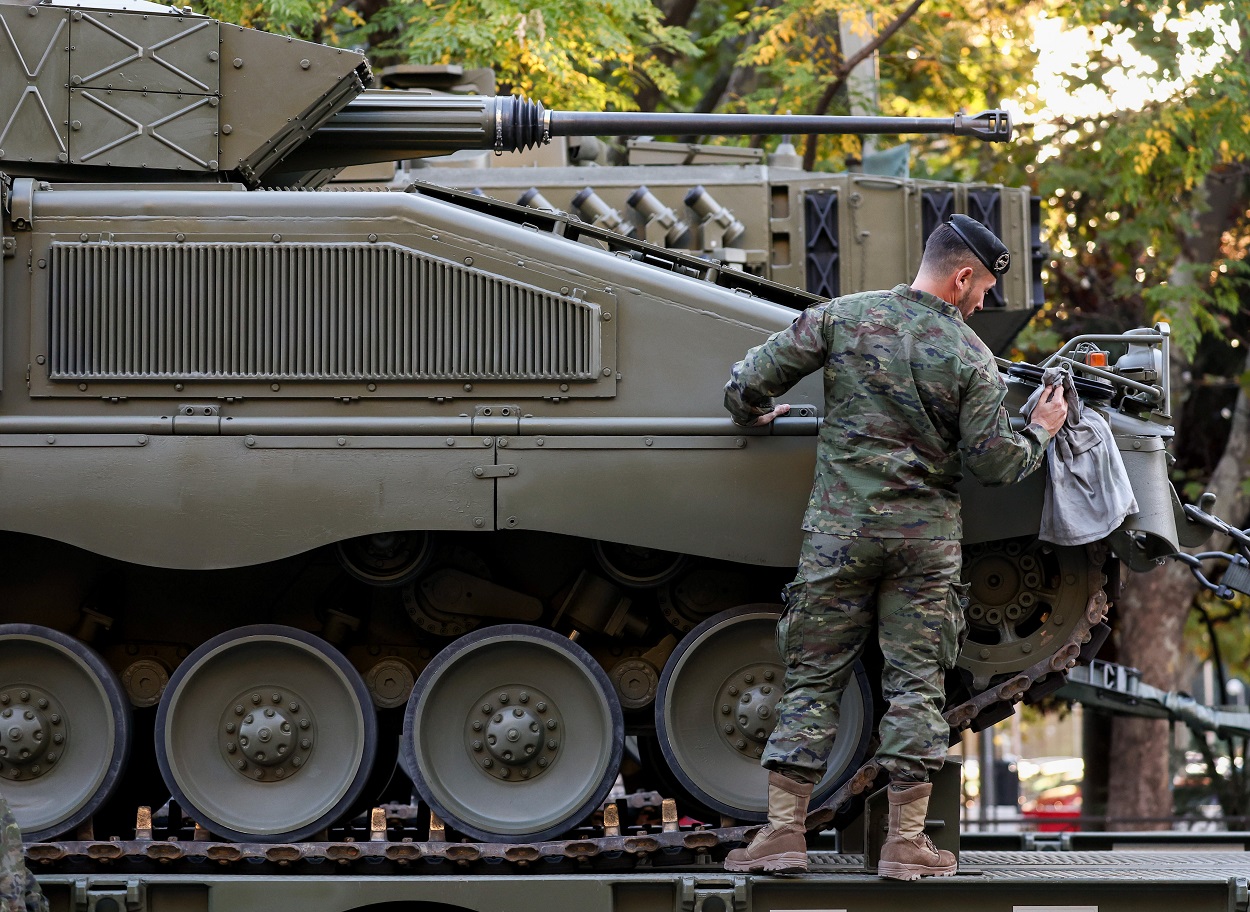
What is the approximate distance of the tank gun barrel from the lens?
7.58 m

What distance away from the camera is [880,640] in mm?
5961

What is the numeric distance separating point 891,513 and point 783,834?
125 centimetres

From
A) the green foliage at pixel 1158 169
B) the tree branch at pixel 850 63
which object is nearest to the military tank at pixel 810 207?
the green foliage at pixel 1158 169

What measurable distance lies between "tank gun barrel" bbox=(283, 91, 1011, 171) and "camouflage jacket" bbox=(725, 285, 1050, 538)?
2226 millimetres

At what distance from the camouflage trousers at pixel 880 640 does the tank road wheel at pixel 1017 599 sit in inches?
23.5

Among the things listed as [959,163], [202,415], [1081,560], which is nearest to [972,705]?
[1081,560]

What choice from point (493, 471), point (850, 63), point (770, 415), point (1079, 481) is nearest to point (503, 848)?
point (493, 471)

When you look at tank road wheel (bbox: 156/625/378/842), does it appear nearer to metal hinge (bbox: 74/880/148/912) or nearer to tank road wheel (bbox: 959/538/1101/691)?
metal hinge (bbox: 74/880/148/912)

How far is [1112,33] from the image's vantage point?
1399 cm

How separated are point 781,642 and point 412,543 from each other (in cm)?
158

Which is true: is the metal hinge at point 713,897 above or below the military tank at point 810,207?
below

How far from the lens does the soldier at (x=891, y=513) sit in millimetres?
5879

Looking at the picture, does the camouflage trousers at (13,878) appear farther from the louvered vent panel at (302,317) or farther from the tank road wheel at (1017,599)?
the tank road wheel at (1017,599)

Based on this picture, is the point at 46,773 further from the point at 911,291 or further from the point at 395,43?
the point at 395,43
